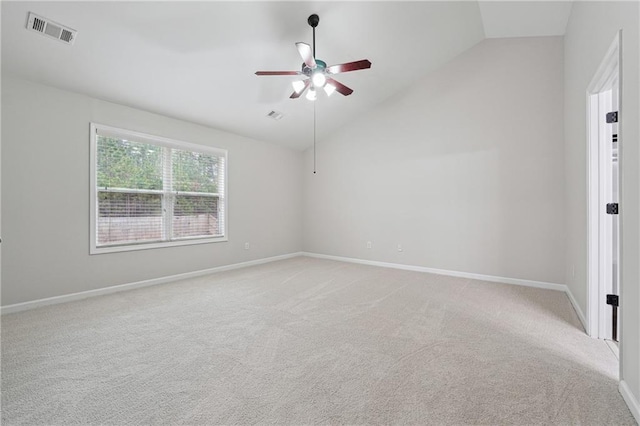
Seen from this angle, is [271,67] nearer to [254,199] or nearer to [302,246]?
[254,199]

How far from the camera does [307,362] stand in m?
2.09

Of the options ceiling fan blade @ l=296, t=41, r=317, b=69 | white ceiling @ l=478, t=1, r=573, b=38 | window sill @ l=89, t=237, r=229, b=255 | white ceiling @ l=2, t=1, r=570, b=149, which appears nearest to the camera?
ceiling fan blade @ l=296, t=41, r=317, b=69

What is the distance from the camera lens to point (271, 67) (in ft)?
12.8

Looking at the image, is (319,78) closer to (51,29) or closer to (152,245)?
(51,29)

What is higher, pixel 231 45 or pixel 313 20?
pixel 313 20

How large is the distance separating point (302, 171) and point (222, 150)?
6.92ft

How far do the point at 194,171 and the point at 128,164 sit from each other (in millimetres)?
976

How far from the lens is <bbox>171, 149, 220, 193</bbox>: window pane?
180 inches

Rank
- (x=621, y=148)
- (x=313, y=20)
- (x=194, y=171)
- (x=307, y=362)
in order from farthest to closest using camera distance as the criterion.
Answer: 1. (x=194, y=171)
2. (x=313, y=20)
3. (x=307, y=362)
4. (x=621, y=148)

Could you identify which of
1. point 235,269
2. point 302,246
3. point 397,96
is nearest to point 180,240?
point 235,269

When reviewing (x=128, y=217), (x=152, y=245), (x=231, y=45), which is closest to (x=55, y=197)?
(x=128, y=217)

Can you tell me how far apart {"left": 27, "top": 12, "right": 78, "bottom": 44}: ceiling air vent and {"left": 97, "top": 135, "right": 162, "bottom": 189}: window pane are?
1236 mm

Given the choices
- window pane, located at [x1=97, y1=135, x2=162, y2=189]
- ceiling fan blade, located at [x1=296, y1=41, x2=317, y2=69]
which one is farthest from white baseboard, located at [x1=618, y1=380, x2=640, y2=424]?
window pane, located at [x1=97, y1=135, x2=162, y2=189]

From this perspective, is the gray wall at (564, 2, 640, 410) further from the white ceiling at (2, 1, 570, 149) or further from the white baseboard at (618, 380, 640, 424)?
the white ceiling at (2, 1, 570, 149)
